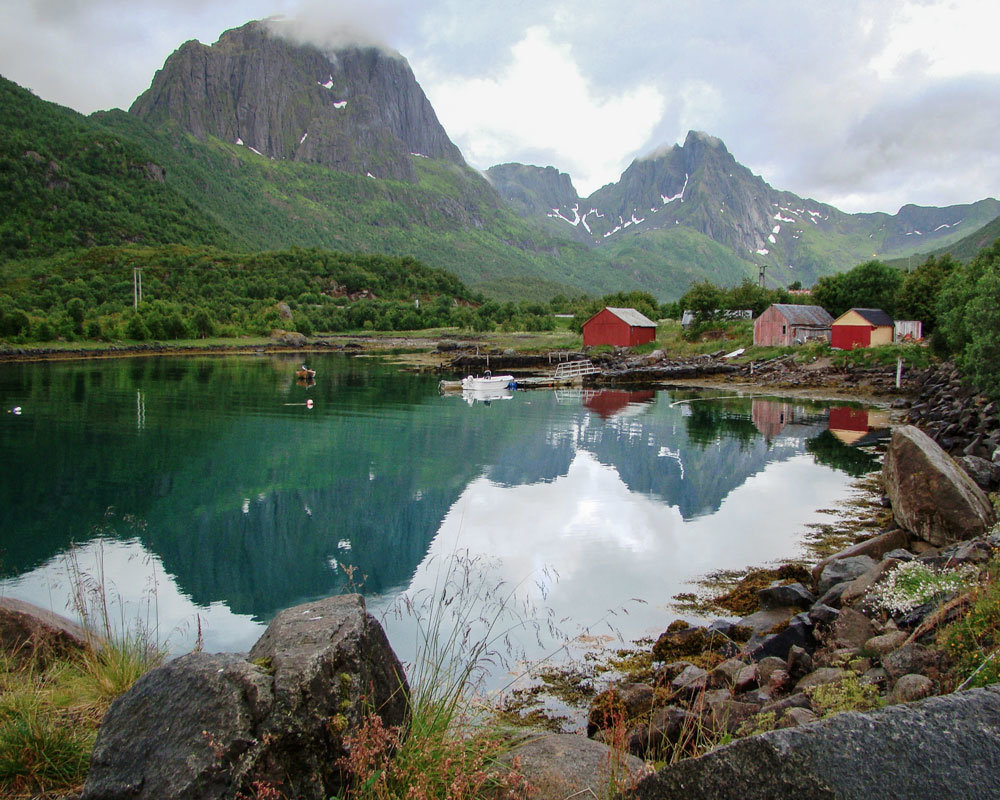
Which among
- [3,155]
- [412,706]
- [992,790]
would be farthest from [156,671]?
[3,155]

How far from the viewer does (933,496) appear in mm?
11852

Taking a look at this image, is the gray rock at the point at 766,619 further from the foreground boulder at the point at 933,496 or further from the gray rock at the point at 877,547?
the foreground boulder at the point at 933,496

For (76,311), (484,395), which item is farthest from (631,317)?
(76,311)

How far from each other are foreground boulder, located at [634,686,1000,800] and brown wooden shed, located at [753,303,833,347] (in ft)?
208

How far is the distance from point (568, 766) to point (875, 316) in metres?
61.5

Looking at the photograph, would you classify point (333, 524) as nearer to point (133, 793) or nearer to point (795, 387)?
point (133, 793)

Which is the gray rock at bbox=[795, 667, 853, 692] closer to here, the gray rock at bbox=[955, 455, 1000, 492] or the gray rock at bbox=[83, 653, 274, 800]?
the gray rock at bbox=[83, 653, 274, 800]

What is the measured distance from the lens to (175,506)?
18047 mm

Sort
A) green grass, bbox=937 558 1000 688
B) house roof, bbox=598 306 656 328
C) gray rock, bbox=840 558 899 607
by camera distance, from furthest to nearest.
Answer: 1. house roof, bbox=598 306 656 328
2. gray rock, bbox=840 558 899 607
3. green grass, bbox=937 558 1000 688

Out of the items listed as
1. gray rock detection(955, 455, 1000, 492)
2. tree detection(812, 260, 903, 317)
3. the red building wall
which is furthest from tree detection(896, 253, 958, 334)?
gray rock detection(955, 455, 1000, 492)

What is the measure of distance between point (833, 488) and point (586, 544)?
9475mm

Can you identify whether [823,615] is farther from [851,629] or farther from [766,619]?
[766,619]

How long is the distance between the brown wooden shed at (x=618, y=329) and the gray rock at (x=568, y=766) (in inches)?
2818

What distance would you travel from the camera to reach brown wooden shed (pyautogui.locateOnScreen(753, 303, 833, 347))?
200 feet
